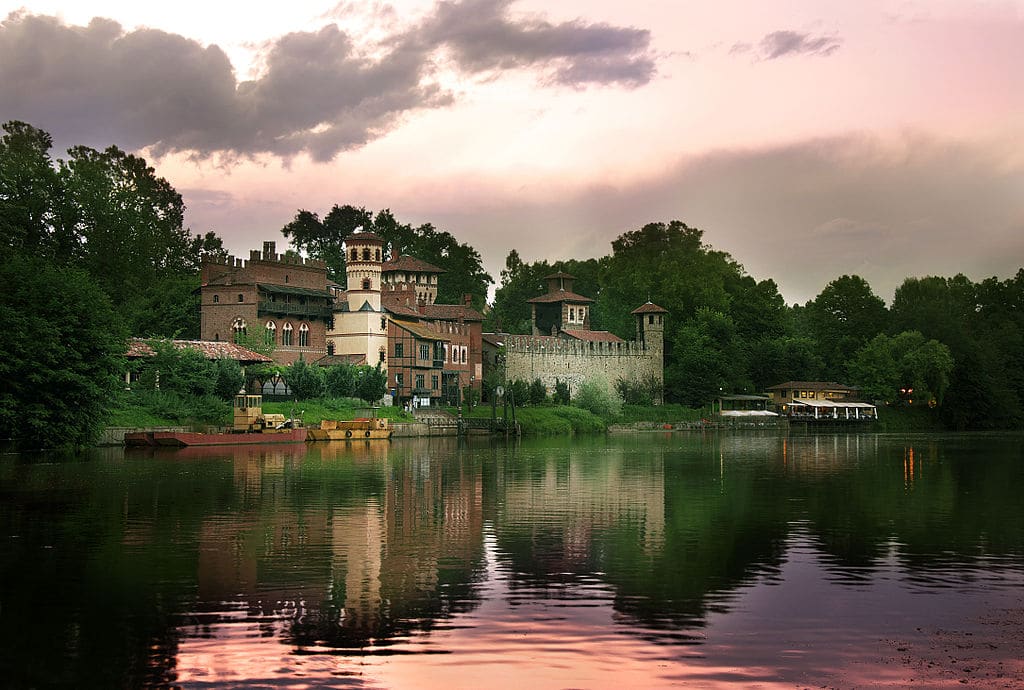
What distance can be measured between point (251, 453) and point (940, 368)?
192 ft

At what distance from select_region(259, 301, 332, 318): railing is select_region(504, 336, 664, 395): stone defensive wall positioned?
44.2 feet

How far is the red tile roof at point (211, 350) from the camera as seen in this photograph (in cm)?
5409

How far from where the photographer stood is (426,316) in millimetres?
74688

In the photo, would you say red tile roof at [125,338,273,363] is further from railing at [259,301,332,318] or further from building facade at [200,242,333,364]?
railing at [259,301,332,318]

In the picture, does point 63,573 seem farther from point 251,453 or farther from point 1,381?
point 251,453

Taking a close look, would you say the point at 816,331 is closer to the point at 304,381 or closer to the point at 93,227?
the point at 304,381

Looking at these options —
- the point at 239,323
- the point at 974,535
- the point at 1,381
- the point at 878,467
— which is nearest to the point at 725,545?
the point at 974,535

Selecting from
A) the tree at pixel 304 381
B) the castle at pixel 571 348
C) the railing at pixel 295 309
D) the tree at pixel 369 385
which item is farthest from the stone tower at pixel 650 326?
the tree at pixel 304 381

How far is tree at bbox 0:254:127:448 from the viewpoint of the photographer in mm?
37969

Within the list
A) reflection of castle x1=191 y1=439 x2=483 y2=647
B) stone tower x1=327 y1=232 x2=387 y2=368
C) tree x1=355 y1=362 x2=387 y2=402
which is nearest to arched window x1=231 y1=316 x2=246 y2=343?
stone tower x1=327 y1=232 x2=387 y2=368

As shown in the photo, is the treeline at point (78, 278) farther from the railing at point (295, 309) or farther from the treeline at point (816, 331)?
the treeline at point (816, 331)

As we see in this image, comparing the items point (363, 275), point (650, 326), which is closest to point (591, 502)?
point (363, 275)

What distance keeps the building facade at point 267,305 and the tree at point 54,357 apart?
23.6 metres

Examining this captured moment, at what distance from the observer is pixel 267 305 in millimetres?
66188
